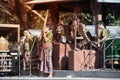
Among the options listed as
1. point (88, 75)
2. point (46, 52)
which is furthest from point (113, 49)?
point (46, 52)

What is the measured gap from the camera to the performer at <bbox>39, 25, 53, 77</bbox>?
14723mm

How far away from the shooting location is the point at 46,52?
14.8 m

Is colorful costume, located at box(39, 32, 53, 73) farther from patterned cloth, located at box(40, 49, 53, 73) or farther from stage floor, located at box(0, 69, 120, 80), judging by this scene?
stage floor, located at box(0, 69, 120, 80)

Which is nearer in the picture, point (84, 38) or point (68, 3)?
point (84, 38)

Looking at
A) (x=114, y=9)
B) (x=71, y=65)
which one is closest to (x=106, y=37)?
(x=71, y=65)

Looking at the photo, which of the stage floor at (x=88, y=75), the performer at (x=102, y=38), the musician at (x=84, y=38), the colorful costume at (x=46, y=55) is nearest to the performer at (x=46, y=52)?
the colorful costume at (x=46, y=55)

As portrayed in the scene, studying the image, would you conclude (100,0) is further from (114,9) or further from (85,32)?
(114,9)

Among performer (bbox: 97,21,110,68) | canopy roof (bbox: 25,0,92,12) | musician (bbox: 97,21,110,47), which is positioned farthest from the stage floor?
canopy roof (bbox: 25,0,92,12)

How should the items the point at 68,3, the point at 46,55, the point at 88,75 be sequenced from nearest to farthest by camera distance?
the point at 88,75 → the point at 46,55 → the point at 68,3

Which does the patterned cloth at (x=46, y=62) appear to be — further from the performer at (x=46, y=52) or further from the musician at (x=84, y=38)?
the musician at (x=84, y=38)

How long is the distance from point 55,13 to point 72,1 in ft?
6.48

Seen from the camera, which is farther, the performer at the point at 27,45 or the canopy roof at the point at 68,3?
the canopy roof at the point at 68,3

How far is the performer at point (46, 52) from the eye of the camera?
1472cm

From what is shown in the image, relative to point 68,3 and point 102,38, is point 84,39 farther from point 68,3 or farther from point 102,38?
point 68,3
